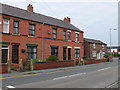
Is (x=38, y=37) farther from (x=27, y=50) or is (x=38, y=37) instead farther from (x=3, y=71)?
(x=3, y=71)

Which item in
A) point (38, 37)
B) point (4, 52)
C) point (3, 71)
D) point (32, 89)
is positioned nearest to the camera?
point (32, 89)

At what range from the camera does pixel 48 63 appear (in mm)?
20047

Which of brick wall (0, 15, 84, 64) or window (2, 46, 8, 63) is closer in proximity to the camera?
window (2, 46, 8, 63)

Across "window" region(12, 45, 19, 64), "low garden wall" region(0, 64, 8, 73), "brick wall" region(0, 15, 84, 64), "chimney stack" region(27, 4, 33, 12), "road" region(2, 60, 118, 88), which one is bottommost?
"road" region(2, 60, 118, 88)

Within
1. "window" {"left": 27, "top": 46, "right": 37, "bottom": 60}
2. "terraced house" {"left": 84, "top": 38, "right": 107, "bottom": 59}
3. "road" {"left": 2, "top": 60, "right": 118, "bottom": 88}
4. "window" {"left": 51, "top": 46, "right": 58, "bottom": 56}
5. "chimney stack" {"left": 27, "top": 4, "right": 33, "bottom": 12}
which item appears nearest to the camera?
"road" {"left": 2, "top": 60, "right": 118, "bottom": 88}

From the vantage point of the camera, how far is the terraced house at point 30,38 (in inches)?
728

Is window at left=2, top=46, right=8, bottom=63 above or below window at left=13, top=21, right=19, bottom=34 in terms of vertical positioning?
below

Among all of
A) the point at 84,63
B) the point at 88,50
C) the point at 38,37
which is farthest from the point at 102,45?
the point at 38,37

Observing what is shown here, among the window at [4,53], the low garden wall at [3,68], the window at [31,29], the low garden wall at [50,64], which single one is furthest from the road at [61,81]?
the window at [31,29]

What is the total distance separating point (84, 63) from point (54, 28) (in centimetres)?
883

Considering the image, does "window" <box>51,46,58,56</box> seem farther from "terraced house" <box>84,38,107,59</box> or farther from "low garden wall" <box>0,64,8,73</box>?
"terraced house" <box>84,38,107,59</box>

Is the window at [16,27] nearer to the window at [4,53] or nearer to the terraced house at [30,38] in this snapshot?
the terraced house at [30,38]

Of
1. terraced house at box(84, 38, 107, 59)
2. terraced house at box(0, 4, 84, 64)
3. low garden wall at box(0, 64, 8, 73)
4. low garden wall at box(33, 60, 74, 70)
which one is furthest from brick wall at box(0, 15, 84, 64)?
terraced house at box(84, 38, 107, 59)

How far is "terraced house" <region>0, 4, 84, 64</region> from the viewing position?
18.5 meters
